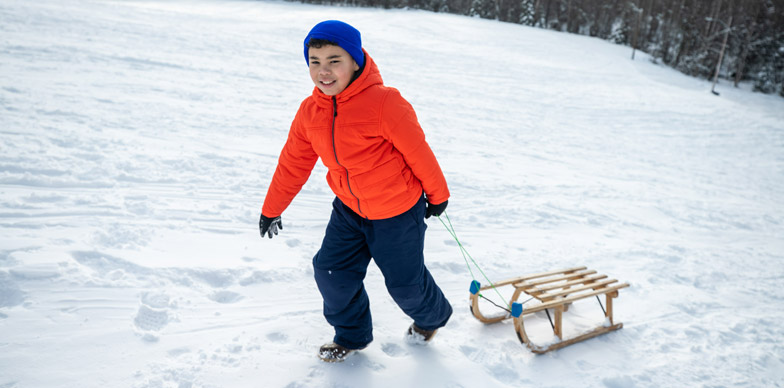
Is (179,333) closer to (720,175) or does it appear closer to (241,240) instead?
(241,240)

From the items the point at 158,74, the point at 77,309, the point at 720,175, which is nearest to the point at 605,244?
the point at 77,309

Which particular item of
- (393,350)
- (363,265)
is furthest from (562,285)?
(363,265)

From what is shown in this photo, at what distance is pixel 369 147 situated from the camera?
2.11 metres

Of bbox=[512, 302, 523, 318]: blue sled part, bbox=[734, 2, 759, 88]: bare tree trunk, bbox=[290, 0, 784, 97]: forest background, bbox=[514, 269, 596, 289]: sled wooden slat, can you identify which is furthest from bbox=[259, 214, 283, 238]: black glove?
bbox=[734, 2, 759, 88]: bare tree trunk

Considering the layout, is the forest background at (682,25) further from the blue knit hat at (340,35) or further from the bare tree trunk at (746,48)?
the blue knit hat at (340,35)

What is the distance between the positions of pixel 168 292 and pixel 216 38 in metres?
14.1

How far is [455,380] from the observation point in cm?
245

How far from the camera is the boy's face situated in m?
1.99

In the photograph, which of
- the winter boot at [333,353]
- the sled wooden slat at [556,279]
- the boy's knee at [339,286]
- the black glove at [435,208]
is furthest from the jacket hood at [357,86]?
the sled wooden slat at [556,279]

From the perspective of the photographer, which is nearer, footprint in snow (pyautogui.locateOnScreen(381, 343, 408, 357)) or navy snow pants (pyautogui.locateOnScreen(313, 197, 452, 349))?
navy snow pants (pyautogui.locateOnScreen(313, 197, 452, 349))

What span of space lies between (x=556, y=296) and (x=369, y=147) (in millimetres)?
1671

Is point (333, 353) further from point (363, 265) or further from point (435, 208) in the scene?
point (435, 208)

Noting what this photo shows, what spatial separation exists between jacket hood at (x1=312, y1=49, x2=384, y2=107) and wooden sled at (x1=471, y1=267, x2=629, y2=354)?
143 centimetres

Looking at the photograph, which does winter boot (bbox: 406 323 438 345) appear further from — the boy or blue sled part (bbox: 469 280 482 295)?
blue sled part (bbox: 469 280 482 295)
